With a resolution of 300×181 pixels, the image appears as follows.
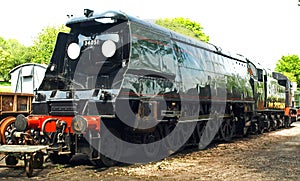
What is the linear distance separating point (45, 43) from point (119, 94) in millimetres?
45670

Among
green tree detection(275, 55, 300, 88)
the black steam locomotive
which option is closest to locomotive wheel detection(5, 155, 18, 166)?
the black steam locomotive

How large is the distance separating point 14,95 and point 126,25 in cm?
502

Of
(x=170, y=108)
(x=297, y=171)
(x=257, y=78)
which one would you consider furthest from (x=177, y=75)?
(x=257, y=78)

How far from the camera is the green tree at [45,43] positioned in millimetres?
49781

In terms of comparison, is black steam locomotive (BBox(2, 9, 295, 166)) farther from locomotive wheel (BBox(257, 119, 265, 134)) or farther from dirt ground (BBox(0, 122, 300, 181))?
locomotive wheel (BBox(257, 119, 265, 134))

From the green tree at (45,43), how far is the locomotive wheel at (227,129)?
37.6m

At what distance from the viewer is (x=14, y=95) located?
38.6 ft

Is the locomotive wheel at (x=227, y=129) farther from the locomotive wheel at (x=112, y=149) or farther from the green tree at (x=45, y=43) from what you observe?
the green tree at (x=45, y=43)

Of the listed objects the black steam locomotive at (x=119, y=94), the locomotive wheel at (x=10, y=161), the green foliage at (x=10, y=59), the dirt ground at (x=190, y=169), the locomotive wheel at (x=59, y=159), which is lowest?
the dirt ground at (x=190, y=169)

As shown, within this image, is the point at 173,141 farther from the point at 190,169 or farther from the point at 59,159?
the point at 59,159

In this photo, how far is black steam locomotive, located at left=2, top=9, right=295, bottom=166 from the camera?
8109 millimetres

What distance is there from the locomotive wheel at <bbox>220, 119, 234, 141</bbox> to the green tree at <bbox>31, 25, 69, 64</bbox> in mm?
37640

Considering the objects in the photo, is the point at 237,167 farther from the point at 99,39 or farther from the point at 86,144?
the point at 99,39

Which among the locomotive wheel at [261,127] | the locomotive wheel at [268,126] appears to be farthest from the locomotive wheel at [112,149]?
the locomotive wheel at [268,126]
